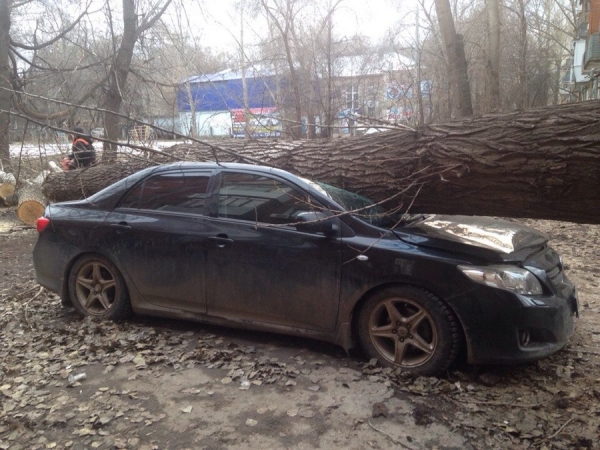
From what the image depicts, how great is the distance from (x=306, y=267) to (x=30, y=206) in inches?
357

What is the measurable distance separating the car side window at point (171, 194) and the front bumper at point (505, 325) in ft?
8.20

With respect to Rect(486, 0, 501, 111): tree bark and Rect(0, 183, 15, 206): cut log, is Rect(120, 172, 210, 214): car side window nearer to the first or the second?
Rect(0, 183, 15, 206): cut log

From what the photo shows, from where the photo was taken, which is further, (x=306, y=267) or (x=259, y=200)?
(x=259, y=200)

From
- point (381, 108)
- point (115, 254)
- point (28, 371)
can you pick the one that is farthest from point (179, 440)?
point (381, 108)

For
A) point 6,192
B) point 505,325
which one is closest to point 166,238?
point 505,325

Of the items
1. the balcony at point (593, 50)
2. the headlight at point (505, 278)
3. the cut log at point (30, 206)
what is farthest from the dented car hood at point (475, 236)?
the balcony at point (593, 50)

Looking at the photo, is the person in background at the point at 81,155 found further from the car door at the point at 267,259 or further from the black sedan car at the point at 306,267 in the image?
the car door at the point at 267,259

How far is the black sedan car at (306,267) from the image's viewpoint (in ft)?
13.3

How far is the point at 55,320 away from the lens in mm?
5824

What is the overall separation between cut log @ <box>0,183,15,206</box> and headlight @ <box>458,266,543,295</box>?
12803 millimetres

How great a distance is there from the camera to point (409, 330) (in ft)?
13.9

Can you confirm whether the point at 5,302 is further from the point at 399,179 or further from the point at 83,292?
the point at 399,179

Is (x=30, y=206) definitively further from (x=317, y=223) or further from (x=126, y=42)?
(x=317, y=223)

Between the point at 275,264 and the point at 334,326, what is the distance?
0.70m
